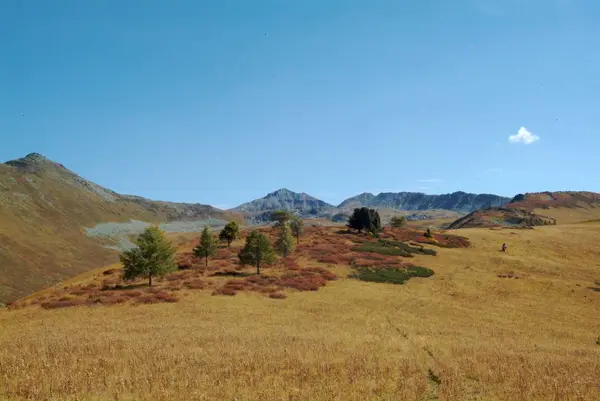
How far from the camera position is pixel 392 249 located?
66125mm

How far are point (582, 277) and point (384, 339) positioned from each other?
46.4 m

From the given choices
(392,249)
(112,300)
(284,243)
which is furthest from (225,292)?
(392,249)

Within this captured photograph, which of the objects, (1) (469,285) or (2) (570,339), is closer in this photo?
(2) (570,339)

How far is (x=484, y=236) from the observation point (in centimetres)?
8525

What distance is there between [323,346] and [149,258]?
2840 centimetres

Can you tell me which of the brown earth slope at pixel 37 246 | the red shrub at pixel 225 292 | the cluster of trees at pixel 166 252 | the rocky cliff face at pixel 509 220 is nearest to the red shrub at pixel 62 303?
the cluster of trees at pixel 166 252

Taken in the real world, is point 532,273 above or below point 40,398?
below

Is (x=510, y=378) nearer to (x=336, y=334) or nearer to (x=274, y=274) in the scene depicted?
(x=336, y=334)

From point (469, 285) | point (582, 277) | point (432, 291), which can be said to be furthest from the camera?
point (582, 277)

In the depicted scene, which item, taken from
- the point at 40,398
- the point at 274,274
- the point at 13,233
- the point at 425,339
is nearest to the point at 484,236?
the point at 274,274

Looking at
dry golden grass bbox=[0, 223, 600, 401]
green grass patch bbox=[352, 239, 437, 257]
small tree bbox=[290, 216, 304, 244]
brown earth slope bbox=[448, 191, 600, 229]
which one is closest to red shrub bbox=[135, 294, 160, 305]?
dry golden grass bbox=[0, 223, 600, 401]

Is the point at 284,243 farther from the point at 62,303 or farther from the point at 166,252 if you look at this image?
the point at 62,303

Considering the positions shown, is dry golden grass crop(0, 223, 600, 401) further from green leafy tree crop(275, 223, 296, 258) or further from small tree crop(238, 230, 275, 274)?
green leafy tree crop(275, 223, 296, 258)

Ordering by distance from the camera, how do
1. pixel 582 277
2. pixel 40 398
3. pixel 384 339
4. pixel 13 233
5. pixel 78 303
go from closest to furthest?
pixel 40 398
pixel 384 339
pixel 78 303
pixel 582 277
pixel 13 233
